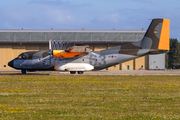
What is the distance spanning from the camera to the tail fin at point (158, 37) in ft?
124

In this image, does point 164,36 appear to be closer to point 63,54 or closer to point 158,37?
point 158,37

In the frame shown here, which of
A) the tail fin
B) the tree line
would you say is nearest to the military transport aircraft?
the tail fin

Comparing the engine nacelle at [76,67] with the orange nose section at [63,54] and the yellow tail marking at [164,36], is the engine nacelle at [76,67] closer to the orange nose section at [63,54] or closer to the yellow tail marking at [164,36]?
the orange nose section at [63,54]

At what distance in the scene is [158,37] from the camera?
37875 mm

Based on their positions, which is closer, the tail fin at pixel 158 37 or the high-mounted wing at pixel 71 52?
the high-mounted wing at pixel 71 52

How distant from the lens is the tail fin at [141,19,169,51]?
1484 inches

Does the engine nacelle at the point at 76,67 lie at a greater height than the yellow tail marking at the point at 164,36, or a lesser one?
lesser

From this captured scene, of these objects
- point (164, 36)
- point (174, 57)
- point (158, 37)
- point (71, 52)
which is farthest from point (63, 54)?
point (174, 57)

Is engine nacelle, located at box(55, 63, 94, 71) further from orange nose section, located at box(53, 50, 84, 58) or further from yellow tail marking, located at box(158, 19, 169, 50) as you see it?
yellow tail marking, located at box(158, 19, 169, 50)

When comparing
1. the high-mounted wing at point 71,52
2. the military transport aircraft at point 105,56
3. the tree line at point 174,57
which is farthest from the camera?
the tree line at point 174,57

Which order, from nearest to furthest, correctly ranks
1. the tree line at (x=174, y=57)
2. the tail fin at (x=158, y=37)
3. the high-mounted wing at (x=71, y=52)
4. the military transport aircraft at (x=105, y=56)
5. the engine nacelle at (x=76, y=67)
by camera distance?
1. the high-mounted wing at (x=71, y=52)
2. the engine nacelle at (x=76, y=67)
3. the military transport aircraft at (x=105, y=56)
4. the tail fin at (x=158, y=37)
5. the tree line at (x=174, y=57)

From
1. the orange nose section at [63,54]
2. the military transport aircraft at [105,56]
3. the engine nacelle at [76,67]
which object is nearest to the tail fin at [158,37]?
the military transport aircraft at [105,56]

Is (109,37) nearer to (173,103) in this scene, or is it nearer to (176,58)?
(176,58)

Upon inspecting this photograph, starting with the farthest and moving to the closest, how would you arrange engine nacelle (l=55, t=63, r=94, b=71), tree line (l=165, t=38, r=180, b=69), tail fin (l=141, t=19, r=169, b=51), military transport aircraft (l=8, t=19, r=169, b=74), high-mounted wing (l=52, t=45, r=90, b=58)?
tree line (l=165, t=38, r=180, b=69) < tail fin (l=141, t=19, r=169, b=51) < military transport aircraft (l=8, t=19, r=169, b=74) < engine nacelle (l=55, t=63, r=94, b=71) < high-mounted wing (l=52, t=45, r=90, b=58)
